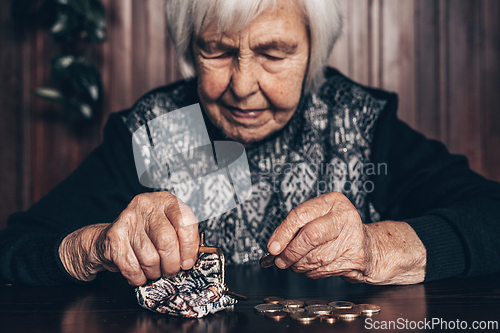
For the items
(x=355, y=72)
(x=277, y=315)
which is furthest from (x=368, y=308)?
(x=355, y=72)

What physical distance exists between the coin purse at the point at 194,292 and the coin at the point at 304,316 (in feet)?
0.46

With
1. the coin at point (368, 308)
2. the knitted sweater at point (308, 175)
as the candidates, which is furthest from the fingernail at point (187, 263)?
the knitted sweater at point (308, 175)

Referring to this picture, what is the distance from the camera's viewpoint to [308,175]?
142 centimetres

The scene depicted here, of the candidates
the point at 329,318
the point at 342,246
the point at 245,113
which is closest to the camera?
the point at 329,318

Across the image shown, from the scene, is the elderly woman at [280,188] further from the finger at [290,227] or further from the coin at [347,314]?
the coin at [347,314]

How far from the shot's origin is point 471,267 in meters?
1.02

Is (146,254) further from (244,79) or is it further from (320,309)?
(244,79)

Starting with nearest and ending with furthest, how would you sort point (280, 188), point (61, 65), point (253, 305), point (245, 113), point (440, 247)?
point (253, 305)
point (440, 247)
point (245, 113)
point (280, 188)
point (61, 65)

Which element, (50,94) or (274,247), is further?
(50,94)

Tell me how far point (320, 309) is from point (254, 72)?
0.75m

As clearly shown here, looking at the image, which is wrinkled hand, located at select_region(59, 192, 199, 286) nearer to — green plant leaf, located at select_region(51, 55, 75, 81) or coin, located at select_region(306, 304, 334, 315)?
coin, located at select_region(306, 304, 334, 315)

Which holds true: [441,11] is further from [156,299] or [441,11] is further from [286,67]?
[156,299]

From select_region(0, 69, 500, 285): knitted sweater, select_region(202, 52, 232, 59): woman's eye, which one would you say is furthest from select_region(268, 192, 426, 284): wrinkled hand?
select_region(202, 52, 232, 59): woman's eye

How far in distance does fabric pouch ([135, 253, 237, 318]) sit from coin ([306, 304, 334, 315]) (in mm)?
162
